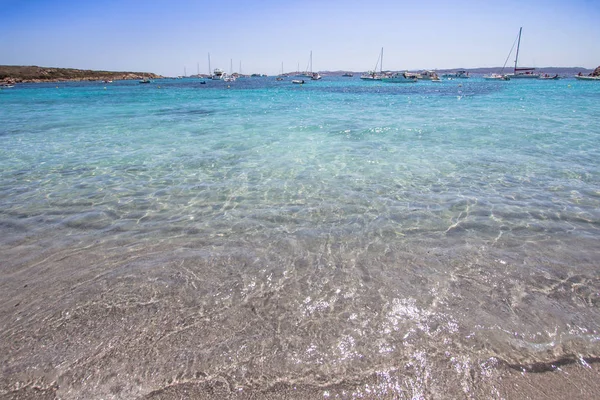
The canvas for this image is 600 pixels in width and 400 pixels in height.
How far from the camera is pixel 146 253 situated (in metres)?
5.42

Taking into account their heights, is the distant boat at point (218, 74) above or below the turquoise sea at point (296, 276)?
above

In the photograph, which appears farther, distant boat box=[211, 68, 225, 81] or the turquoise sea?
distant boat box=[211, 68, 225, 81]

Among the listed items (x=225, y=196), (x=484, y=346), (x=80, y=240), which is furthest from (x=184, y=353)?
(x=225, y=196)

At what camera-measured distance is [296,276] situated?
477 centimetres

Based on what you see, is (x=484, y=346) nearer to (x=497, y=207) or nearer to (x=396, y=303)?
(x=396, y=303)

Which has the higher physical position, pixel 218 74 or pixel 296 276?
pixel 218 74

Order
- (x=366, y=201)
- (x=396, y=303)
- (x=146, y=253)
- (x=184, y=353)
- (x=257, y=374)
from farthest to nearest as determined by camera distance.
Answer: (x=366, y=201) < (x=146, y=253) < (x=396, y=303) < (x=184, y=353) < (x=257, y=374)

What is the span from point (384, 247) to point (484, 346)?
2.30m

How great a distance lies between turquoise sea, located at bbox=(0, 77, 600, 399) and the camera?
3254 millimetres

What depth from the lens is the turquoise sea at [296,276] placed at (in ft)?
10.7

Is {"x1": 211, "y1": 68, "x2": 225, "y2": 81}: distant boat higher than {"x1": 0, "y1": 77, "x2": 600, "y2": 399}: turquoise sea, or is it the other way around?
{"x1": 211, "y1": 68, "x2": 225, "y2": 81}: distant boat

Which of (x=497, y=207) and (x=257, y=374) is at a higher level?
(x=497, y=207)

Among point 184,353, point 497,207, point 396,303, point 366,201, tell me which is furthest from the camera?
point 366,201

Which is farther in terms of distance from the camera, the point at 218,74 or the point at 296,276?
the point at 218,74
